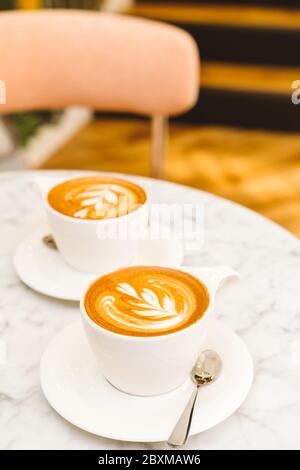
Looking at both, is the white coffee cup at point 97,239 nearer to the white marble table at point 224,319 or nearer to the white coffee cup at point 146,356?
the white marble table at point 224,319

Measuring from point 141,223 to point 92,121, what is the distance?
2.80 metres

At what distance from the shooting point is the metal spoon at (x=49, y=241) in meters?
0.90

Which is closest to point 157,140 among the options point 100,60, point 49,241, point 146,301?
point 100,60

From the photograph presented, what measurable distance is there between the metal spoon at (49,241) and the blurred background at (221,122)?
1836 mm

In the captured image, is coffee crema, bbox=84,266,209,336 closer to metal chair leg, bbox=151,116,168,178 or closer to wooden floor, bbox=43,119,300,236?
metal chair leg, bbox=151,116,168,178

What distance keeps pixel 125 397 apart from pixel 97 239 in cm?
23

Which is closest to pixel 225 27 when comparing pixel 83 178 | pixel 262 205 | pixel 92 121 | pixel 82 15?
pixel 92 121

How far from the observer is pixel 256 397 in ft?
2.16

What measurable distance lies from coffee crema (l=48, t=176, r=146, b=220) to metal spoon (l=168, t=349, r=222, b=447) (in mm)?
234

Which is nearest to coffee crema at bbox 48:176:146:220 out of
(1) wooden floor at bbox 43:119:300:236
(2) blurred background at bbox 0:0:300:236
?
(1) wooden floor at bbox 43:119:300:236

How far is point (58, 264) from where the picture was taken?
859 mm

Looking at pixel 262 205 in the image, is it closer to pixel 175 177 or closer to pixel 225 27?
pixel 175 177

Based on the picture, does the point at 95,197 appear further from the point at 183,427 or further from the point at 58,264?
the point at 183,427

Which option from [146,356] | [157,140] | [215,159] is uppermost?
[146,356]
